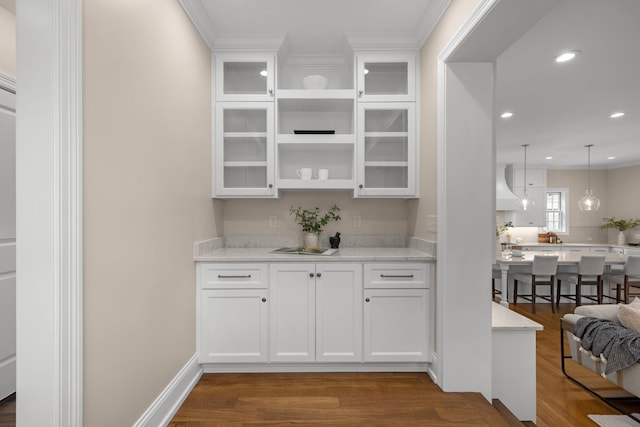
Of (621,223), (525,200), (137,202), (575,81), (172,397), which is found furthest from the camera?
(621,223)

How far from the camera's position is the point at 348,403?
210 centimetres

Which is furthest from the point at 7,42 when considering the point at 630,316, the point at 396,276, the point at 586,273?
the point at 586,273

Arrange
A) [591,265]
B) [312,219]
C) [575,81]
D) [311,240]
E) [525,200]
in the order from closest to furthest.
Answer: [311,240]
[312,219]
[575,81]
[591,265]
[525,200]

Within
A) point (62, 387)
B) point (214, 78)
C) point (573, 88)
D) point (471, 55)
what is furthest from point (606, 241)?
point (62, 387)

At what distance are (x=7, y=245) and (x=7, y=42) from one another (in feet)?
4.32

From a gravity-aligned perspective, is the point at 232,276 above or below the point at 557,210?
below

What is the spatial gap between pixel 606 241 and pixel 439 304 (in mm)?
9084

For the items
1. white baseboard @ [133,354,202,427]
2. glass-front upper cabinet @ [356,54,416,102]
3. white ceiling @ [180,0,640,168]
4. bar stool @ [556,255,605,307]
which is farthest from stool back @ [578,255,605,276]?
white baseboard @ [133,354,202,427]

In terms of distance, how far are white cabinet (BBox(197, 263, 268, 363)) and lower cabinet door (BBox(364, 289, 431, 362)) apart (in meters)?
0.78

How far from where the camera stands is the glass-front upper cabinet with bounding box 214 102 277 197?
2727 mm

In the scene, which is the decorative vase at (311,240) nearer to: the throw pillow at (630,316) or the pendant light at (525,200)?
the throw pillow at (630,316)

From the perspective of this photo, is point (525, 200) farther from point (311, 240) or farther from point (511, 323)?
point (311, 240)

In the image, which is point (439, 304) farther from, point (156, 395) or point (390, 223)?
point (156, 395)

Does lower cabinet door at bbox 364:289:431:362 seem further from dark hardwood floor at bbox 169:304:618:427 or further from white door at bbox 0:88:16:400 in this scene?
white door at bbox 0:88:16:400
